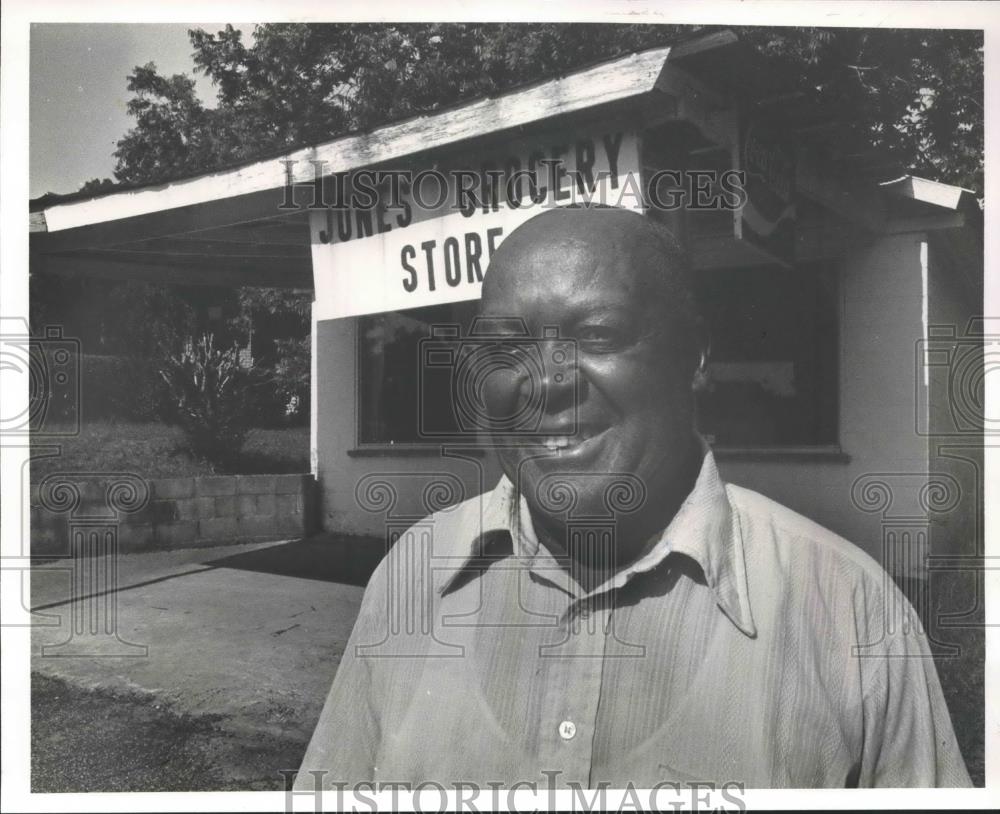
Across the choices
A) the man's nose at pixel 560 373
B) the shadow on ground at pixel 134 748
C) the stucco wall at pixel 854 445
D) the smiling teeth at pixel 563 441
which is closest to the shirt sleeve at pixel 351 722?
the shadow on ground at pixel 134 748

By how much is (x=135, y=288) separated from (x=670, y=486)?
2.02 m

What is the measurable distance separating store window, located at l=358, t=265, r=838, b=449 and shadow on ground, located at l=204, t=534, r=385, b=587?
1.22 feet

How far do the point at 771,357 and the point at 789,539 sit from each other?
2.04 ft

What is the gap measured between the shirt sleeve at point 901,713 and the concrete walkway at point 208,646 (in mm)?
1633

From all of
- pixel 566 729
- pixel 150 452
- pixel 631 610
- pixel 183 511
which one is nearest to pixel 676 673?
pixel 631 610

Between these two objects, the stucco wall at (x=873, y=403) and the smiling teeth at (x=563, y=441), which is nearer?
the smiling teeth at (x=563, y=441)

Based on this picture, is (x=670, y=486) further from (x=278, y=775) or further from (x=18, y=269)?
(x=18, y=269)

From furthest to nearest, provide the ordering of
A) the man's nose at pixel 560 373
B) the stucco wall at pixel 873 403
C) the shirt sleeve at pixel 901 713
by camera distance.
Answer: the stucco wall at pixel 873 403 < the man's nose at pixel 560 373 < the shirt sleeve at pixel 901 713

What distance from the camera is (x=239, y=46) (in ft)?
9.20

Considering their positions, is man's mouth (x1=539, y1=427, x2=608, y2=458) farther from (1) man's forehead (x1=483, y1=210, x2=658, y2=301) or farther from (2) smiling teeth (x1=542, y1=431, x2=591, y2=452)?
(1) man's forehead (x1=483, y1=210, x2=658, y2=301)

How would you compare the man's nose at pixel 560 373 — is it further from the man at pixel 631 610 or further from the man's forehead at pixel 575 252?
the man's forehead at pixel 575 252

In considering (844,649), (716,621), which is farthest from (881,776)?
(716,621)

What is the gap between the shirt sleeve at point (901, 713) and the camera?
237 centimetres

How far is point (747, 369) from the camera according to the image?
2.69m
